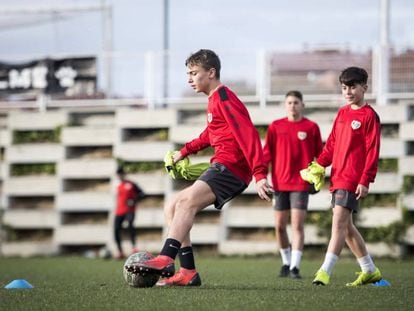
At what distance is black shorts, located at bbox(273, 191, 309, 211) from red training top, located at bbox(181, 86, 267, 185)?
303 cm

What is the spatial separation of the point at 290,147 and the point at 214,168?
3.59m

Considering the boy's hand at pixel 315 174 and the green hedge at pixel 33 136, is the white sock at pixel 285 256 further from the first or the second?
the green hedge at pixel 33 136

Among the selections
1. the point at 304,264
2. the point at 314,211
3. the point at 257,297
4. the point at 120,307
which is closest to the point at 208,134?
the point at 257,297

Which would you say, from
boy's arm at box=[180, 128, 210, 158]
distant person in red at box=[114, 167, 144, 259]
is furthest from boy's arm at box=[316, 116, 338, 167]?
distant person in red at box=[114, 167, 144, 259]

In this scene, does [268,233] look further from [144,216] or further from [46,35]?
[46,35]

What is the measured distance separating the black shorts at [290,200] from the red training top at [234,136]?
303cm

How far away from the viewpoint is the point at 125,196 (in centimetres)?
1864

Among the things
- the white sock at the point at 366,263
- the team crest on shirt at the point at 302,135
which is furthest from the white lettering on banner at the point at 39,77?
the white sock at the point at 366,263

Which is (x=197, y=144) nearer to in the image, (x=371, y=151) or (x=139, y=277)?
(x=139, y=277)

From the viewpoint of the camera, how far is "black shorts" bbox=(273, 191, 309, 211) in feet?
38.2

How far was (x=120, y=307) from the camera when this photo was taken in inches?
281

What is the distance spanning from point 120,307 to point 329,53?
12.4m

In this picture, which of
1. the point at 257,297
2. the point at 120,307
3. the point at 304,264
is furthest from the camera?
the point at 304,264

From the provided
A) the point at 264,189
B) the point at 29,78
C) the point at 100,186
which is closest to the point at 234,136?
the point at 264,189
